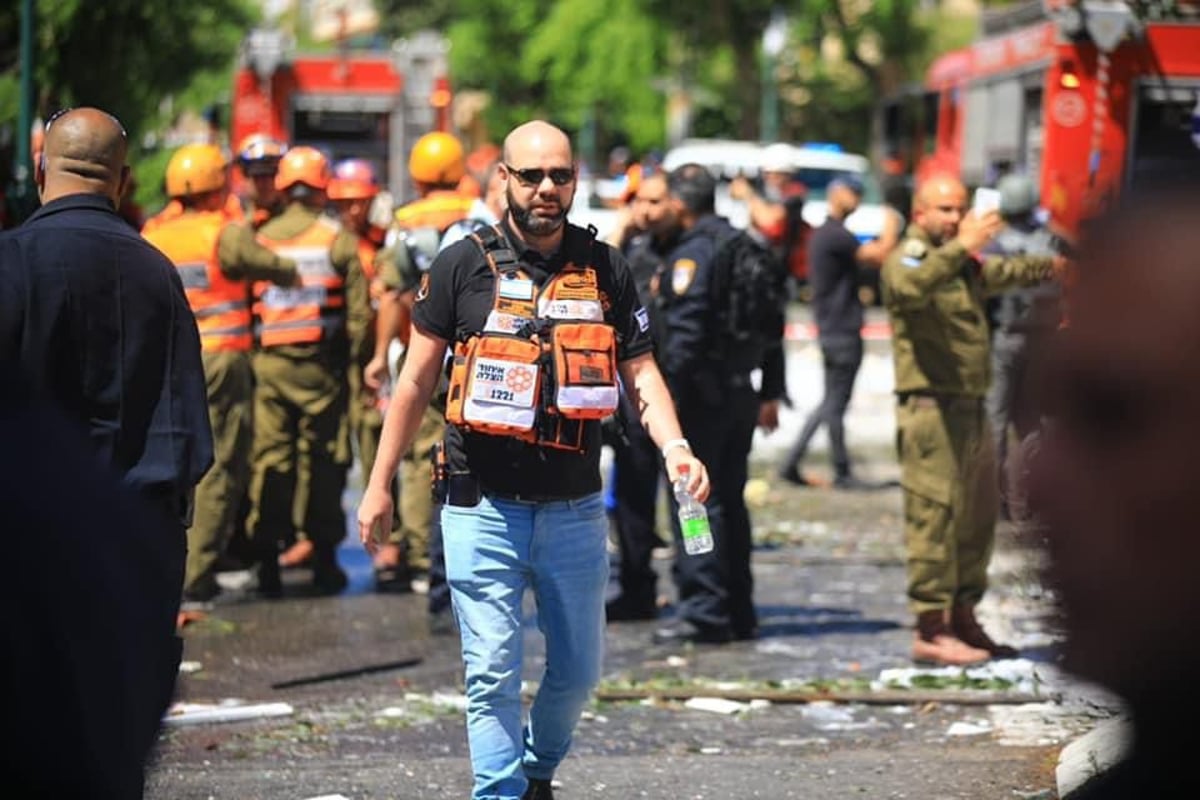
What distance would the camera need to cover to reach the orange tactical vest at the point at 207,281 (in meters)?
9.03

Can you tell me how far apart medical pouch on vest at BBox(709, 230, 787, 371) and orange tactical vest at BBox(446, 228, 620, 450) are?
3.25 metres

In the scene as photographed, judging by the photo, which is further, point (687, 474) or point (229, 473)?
point (229, 473)

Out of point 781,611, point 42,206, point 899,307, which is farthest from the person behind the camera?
point 781,611

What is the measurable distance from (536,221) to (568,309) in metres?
0.26

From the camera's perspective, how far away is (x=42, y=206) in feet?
15.8

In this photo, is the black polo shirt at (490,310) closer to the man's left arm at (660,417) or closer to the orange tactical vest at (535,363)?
the orange tactical vest at (535,363)

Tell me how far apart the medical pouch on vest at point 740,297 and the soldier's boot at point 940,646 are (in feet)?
4.45

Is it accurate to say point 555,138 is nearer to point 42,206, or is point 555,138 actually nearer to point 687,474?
point 687,474

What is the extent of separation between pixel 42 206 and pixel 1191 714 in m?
3.16

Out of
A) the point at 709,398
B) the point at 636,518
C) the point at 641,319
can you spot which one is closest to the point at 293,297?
the point at 636,518

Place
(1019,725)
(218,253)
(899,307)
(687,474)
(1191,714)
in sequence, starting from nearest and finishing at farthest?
→ (1191,714), (687,474), (1019,725), (899,307), (218,253)

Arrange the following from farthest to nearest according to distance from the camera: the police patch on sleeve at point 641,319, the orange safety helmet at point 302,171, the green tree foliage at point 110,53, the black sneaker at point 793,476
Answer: the green tree foliage at point 110,53 → the black sneaker at point 793,476 → the orange safety helmet at point 302,171 → the police patch on sleeve at point 641,319

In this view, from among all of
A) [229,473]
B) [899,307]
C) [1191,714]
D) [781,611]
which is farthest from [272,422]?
[1191,714]

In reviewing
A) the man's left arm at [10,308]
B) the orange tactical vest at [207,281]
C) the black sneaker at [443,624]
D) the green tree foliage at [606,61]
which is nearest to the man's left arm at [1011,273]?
the black sneaker at [443,624]
